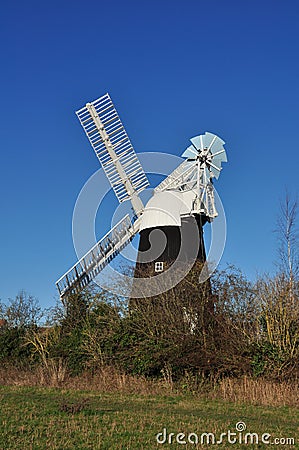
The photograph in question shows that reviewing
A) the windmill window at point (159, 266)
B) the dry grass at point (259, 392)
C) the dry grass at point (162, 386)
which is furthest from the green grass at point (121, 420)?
the windmill window at point (159, 266)

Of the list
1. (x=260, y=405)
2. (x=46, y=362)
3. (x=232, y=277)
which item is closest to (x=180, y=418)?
(x=260, y=405)

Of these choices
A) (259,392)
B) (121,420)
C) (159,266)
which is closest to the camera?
(121,420)

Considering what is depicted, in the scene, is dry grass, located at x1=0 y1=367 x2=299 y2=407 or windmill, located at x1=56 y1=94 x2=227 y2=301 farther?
windmill, located at x1=56 y1=94 x2=227 y2=301

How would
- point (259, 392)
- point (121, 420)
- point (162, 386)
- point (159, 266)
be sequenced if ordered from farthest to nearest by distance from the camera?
1. point (159, 266)
2. point (162, 386)
3. point (259, 392)
4. point (121, 420)

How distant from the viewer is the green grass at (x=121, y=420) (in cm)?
829

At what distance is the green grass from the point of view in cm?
829

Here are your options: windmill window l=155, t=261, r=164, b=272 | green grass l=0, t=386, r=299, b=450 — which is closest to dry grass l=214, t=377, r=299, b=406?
green grass l=0, t=386, r=299, b=450

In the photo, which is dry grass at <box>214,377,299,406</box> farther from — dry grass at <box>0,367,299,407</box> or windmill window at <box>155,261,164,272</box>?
windmill window at <box>155,261,164,272</box>

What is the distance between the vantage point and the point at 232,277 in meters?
16.7

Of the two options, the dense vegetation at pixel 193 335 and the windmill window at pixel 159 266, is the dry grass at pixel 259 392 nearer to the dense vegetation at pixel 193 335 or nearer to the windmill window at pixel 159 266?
the dense vegetation at pixel 193 335

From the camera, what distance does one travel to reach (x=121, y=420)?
10.1 m

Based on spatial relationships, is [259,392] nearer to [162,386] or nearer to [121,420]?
[162,386]

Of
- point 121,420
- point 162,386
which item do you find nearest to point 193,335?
point 162,386

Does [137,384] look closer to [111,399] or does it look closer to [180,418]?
[111,399]
